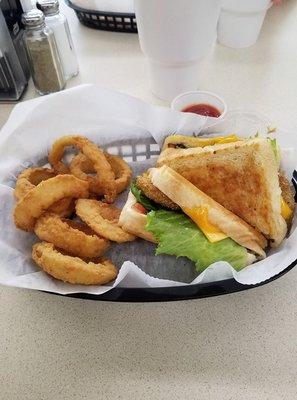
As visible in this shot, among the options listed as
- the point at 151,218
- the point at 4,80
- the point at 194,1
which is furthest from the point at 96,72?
the point at 151,218

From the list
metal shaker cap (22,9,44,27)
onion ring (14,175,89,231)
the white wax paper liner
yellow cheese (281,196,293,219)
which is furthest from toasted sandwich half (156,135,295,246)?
metal shaker cap (22,9,44,27)

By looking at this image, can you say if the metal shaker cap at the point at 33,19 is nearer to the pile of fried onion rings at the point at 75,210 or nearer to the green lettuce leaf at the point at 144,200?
the pile of fried onion rings at the point at 75,210

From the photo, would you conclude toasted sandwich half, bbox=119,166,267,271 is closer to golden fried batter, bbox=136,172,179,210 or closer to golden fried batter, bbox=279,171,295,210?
golden fried batter, bbox=136,172,179,210

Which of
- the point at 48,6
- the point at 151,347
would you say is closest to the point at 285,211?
the point at 151,347

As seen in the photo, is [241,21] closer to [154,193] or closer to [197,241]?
[154,193]

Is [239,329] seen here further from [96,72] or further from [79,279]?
[96,72]
